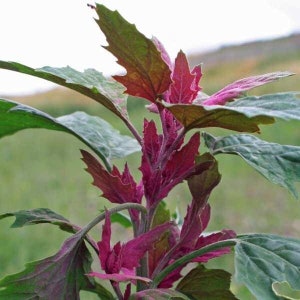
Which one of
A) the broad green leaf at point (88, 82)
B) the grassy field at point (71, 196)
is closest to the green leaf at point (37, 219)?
the broad green leaf at point (88, 82)

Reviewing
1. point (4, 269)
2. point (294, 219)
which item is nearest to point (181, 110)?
point (4, 269)

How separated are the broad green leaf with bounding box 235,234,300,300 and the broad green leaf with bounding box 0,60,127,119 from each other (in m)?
0.16

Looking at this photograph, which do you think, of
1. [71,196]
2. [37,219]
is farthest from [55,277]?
[71,196]

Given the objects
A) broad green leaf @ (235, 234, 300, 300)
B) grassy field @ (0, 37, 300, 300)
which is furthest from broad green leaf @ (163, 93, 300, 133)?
grassy field @ (0, 37, 300, 300)

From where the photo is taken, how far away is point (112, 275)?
558 millimetres

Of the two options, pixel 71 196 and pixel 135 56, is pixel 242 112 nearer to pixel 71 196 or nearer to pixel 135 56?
pixel 135 56

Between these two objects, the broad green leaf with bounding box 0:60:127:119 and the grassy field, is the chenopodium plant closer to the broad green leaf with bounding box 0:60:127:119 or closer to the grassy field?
the broad green leaf with bounding box 0:60:127:119

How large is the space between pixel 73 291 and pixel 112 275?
0.21ft

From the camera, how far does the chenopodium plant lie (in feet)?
1.83

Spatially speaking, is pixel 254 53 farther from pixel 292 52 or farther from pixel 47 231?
pixel 47 231

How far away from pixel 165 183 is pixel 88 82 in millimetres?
127

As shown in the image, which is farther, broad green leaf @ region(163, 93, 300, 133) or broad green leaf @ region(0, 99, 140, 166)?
broad green leaf @ region(0, 99, 140, 166)

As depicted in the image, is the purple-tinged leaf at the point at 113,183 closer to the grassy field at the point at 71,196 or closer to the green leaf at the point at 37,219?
the green leaf at the point at 37,219

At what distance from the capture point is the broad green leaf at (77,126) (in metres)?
0.68
